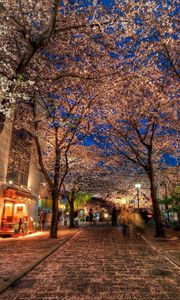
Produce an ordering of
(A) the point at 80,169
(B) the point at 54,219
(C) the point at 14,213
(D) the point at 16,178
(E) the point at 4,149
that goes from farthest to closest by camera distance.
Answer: (A) the point at 80,169
(D) the point at 16,178
(C) the point at 14,213
(E) the point at 4,149
(B) the point at 54,219

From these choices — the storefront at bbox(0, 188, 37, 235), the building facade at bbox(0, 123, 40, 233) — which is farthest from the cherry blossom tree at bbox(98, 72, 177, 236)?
the storefront at bbox(0, 188, 37, 235)

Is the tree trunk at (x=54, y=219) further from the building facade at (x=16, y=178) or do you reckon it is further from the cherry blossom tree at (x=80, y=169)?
the cherry blossom tree at (x=80, y=169)

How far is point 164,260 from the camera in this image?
916 centimetres

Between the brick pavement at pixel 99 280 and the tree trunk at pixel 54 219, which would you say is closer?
the brick pavement at pixel 99 280

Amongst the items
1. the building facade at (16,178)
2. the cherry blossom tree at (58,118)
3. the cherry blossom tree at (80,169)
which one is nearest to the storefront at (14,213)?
the building facade at (16,178)

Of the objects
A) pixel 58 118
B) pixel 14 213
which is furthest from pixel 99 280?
pixel 14 213

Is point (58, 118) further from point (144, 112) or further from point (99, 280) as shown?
point (99, 280)

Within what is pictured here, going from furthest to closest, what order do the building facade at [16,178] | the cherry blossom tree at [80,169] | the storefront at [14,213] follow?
1. the cherry blossom tree at [80,169]
2. the building facade at [16,178]
3. the storefront at [14,213]

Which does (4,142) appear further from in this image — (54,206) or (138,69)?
(138,69)

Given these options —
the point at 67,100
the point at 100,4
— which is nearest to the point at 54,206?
the point at 67,100

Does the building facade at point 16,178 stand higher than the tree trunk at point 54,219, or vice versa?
the building facade at point 16,178

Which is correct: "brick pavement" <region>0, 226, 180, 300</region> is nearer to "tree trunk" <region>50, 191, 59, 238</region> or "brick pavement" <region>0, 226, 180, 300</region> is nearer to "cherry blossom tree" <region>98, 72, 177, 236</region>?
"tree trunk" <region>50, 191, 59, 238</region>

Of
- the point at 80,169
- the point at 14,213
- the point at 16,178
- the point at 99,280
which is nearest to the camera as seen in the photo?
the point at 99,280

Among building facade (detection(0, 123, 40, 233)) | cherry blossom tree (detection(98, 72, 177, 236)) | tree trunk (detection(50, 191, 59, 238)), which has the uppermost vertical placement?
cherry blossom tree (detection(98, 72, 177, 236))
